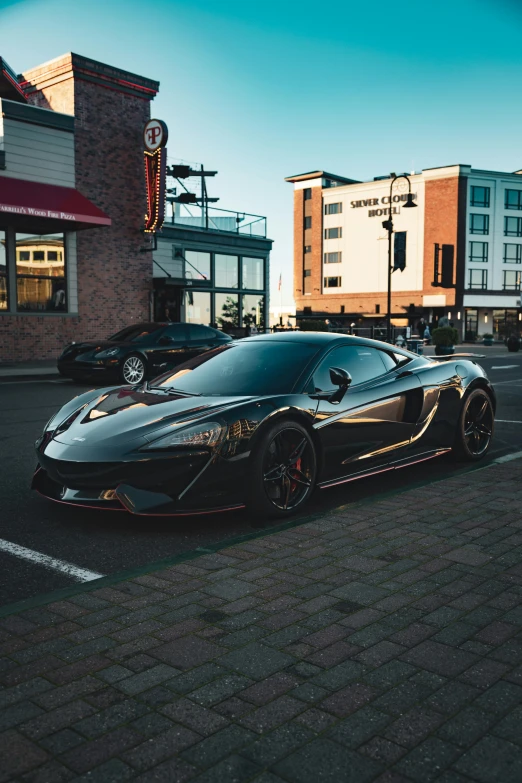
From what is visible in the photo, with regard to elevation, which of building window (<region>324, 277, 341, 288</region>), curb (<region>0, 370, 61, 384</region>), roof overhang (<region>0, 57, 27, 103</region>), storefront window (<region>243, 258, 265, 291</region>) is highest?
roof overhang (<region>0, 57, 27, 103</region>)

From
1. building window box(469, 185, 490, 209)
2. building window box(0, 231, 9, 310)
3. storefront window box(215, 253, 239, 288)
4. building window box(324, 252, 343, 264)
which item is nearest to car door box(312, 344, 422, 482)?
building window box(0, 231, 9, 310)

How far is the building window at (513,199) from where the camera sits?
6712 centimetres

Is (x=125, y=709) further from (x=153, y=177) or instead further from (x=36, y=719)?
(x=153, y=177)

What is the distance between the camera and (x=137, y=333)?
53.4ft

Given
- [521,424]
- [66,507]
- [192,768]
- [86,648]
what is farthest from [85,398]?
[521,424]

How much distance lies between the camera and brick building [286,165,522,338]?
65.9 metres

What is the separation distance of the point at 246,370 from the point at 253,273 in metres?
27.3

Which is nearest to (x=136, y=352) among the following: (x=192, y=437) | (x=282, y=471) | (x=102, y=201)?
(x=102, y=201)

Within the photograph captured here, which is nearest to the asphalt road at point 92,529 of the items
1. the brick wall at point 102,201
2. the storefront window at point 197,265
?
the brick wall at point 102,201

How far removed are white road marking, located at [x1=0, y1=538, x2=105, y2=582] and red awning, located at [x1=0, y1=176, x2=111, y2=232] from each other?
1621 centimetres

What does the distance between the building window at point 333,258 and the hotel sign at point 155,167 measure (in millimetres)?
51748

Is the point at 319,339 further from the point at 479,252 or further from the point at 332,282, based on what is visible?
the point at 332,282

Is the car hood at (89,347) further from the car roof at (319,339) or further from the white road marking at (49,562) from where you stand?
the white road marking at (49,562)

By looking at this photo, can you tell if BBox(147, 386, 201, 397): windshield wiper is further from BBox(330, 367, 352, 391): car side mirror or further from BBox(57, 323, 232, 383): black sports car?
BBox(57, 323, 232, 383): black sports car
